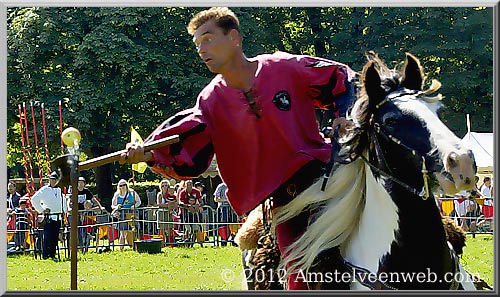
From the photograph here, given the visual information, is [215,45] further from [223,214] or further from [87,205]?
[223,214]

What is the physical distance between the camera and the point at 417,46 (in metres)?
18.9

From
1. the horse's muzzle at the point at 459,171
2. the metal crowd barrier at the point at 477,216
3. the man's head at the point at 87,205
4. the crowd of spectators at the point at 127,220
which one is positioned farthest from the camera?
the man's head at the point at 87,205

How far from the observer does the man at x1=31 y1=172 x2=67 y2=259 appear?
13008 mm

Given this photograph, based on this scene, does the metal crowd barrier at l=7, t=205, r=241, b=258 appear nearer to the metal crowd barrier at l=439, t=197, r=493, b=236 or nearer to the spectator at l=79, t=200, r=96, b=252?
the spectator at l=79, t=200, r=96, b=252

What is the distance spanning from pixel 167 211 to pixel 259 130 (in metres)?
11.2

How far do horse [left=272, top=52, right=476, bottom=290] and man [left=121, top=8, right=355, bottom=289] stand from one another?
0.43ft

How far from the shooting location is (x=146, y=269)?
37.7ft

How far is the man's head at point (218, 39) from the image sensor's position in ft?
14.3

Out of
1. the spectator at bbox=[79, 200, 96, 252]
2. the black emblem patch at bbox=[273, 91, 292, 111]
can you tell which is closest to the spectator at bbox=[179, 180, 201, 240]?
the spectator at bbox=[79, 200, 96, 252]

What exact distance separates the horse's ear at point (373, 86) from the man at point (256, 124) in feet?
0.88

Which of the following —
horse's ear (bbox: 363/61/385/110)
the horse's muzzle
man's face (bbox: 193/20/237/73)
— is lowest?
the horse's muzzle

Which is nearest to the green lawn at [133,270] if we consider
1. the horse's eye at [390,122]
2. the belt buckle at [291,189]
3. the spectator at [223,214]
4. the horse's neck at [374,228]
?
the spectator at [223,214]

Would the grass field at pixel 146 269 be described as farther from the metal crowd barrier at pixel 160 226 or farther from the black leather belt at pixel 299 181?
the black leather belt at pixel 299 181

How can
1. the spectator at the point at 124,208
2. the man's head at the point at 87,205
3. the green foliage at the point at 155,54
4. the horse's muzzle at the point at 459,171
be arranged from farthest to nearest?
the green foliage at the point at 155,54 < the spectator at the point at 124,208 < the man's head at the point at 87,205 < the horse's muzzle at the point at 459,171
